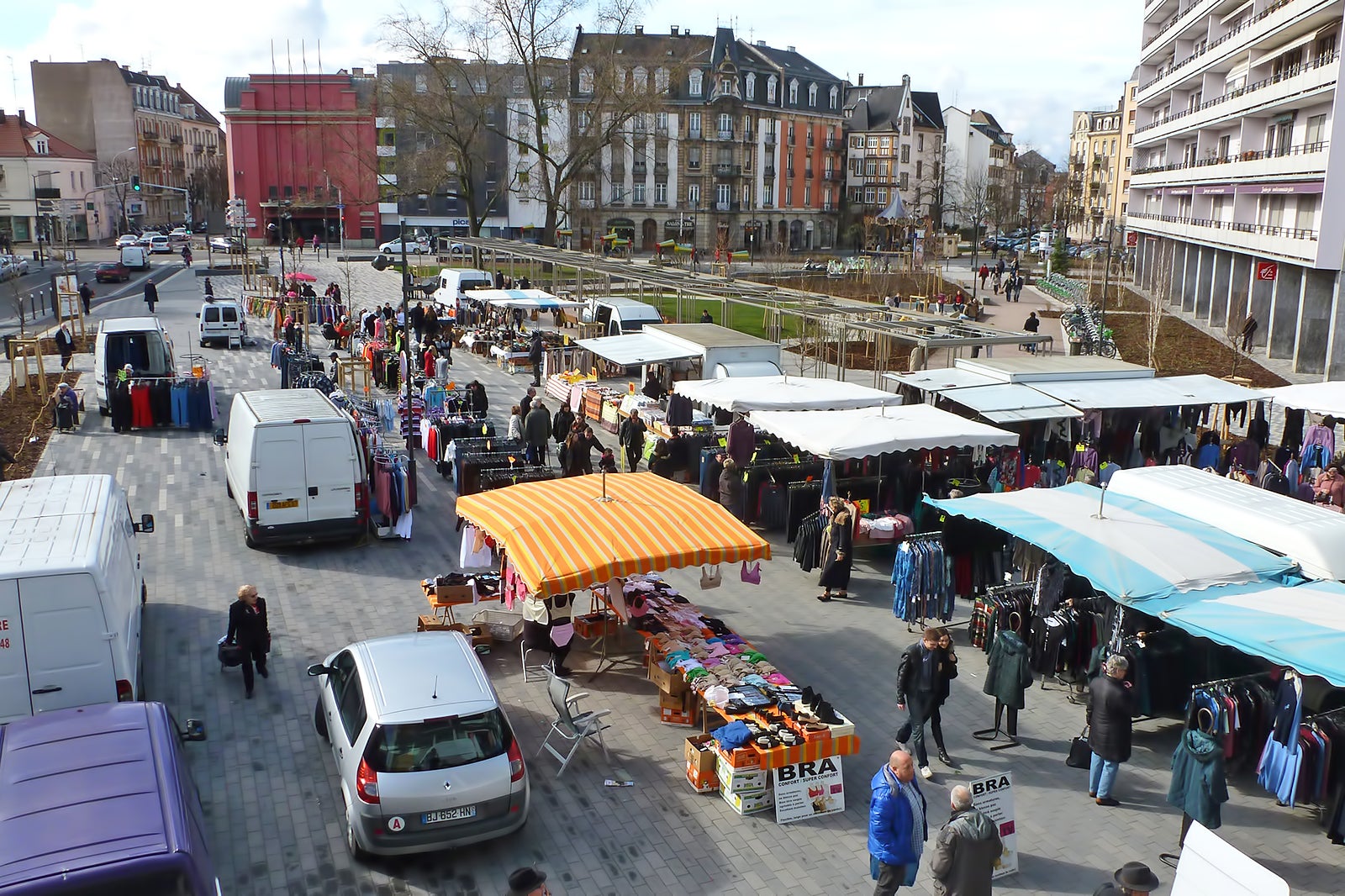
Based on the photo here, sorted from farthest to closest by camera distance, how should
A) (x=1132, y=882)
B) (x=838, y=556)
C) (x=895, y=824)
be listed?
(x=838, y=556) → (x=895, y=824) → (x=1132, y=882)

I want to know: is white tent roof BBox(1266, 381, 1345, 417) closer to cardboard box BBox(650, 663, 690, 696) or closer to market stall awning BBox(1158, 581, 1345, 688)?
market stall awning BBox(1158, 581, 1345, 688)

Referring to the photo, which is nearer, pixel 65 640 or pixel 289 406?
pixel 65 640

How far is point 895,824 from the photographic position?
7422 millimetres

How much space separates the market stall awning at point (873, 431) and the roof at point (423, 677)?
23.7 ft

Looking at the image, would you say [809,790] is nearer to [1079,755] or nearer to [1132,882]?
[1079,755]

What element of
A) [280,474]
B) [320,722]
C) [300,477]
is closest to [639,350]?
[300,477]

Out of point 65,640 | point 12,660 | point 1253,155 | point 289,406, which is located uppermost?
point 1253,155

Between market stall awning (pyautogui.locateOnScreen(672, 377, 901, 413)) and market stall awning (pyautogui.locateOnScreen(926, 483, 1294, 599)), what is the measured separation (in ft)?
19.0

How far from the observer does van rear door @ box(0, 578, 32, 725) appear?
28.8 feet

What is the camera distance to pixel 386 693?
8539mm

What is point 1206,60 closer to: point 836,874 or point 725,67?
point 725,67

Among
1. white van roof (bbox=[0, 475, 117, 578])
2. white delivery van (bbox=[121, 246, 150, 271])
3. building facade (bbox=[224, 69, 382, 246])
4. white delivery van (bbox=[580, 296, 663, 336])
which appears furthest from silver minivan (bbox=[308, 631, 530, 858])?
building facade (bbox=[224, 69, 382, 246])

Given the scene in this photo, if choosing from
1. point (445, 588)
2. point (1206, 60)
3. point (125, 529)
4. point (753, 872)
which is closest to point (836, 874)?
point (753, 872)

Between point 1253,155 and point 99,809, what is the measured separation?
4505cm
